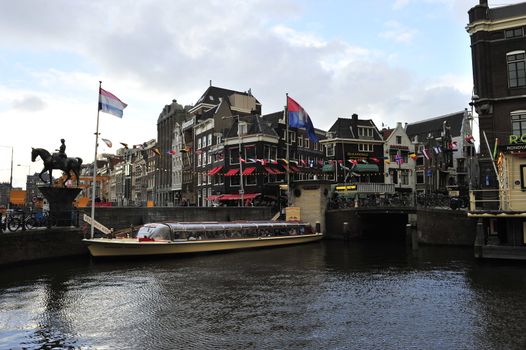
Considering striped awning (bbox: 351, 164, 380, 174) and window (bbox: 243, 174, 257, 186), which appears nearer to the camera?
window (bbox: 243, 174, 257, 186)

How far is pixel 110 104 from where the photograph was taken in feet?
100

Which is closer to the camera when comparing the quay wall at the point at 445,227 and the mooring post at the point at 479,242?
the mooring post at the point at 479,242

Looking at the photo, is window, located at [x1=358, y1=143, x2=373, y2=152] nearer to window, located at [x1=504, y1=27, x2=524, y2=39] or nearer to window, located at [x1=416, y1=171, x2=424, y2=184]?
window, located at [x1=416, y1=171, x2=424, y2=184]

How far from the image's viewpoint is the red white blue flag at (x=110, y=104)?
30.1m

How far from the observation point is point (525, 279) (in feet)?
68.5

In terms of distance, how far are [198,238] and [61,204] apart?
1043 cm

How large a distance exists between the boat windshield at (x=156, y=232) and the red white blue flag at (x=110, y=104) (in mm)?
8847

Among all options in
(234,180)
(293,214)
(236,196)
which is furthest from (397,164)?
(293,214)

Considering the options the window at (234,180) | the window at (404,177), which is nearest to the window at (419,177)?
the window at (404,177)

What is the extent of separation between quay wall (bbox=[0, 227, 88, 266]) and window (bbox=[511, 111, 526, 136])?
3611cm

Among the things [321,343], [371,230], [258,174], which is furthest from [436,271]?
[258,174]

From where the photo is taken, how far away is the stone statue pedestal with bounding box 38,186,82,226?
2945cm

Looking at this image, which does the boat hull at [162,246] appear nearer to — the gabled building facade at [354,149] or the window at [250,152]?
the window at [250,152]

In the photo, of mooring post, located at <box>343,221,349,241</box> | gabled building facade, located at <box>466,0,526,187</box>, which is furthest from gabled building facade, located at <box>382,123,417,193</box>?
gabled building facade, located at <box>466,0,526,187</box>
